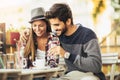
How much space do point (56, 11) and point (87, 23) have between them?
23 centimetres

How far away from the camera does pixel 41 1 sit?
2.52 meters

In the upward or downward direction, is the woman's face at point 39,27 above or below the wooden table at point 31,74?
above

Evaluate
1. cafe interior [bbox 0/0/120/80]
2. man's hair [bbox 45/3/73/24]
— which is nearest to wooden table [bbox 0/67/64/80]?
cafe interior [bbox 0/0/120/80]

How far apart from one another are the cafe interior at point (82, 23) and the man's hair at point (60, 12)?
4 cm

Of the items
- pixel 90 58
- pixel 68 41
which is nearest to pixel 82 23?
pixel 68 41

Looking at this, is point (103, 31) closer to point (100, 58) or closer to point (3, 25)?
point (100, 58)

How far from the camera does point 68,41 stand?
2.42 metres

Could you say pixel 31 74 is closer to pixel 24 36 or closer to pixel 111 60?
pixel 24 36

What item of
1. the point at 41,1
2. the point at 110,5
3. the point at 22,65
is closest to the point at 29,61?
the point at 22,65

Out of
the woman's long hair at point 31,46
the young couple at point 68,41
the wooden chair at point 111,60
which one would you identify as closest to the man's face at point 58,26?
the young couple at point 68,41

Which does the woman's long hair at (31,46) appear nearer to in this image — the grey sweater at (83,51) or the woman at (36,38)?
the woman at (36,38)

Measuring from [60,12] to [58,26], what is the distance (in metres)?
0.10

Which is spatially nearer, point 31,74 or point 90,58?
point 90,58

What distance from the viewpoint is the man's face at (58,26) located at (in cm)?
242
